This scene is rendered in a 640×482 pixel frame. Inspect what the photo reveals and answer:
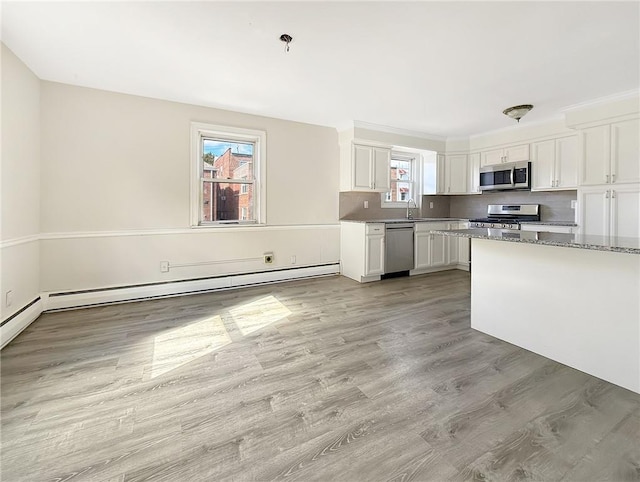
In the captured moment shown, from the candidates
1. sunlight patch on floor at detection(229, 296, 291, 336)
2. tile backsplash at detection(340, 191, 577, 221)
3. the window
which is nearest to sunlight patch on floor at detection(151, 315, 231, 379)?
sunlight patch on floor at detection(229, 296, 291, 336)

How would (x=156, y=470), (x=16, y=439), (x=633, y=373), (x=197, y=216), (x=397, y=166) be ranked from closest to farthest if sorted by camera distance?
(x=156, y=470) → (x=16, y=439) → (x=633, y=373) → (x=197, y=216) → (x=397, y=166)

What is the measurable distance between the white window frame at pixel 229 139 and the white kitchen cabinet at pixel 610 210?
438cm

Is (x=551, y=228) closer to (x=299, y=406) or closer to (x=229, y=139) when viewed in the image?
(x=299, y=406)

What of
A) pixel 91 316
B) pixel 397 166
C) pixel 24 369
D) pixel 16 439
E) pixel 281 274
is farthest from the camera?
pixel 397 166

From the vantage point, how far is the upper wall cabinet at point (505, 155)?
189 inches

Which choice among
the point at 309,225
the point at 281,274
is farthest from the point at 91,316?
the point at 309,225

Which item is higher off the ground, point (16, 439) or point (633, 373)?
point (633, 373)

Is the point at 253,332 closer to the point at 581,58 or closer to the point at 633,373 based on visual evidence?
the point at 633,373

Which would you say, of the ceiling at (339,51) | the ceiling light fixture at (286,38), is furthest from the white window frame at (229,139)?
the ceiling light fixture at (286,38)

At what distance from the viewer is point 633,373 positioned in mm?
1874

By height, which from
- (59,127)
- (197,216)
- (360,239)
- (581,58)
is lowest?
(360,239)

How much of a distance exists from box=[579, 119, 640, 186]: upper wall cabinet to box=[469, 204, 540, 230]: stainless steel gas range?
0.94m

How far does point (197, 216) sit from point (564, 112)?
17.2ft

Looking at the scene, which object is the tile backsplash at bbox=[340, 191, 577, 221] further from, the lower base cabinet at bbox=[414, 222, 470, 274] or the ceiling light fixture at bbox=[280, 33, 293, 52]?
the ceiling light fixture at bbox=[280, 33, 293, 52]
